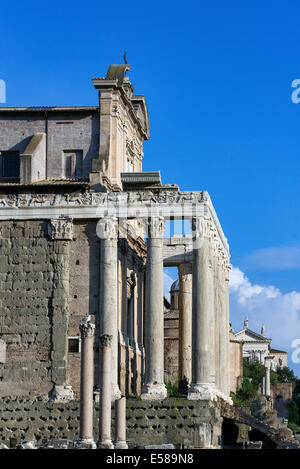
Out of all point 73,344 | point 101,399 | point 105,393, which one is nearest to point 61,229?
point 73,344

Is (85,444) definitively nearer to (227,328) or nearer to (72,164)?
(72,164)

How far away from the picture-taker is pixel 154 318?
186ft

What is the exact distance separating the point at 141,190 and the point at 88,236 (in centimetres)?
644

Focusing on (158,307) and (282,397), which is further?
(282,397)

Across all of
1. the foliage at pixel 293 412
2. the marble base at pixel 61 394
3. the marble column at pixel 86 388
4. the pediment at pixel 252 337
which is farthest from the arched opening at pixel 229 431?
the pediment at pixel 252 337

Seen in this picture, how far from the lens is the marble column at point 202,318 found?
183 feet

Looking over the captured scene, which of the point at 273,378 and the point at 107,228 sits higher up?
the point at 107,228

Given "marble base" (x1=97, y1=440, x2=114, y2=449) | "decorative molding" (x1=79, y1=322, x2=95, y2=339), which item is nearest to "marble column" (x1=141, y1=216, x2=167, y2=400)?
"marble base" (x1=97, y1=440, x2=114, y2=449)

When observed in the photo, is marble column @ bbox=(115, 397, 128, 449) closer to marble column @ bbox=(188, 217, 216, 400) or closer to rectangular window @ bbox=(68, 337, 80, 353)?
marble column @ bbox=(188, 217, 216, 400)

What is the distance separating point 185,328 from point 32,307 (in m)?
9.93

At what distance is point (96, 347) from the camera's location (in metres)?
56.9

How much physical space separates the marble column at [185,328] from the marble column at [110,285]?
6351 millimetres
